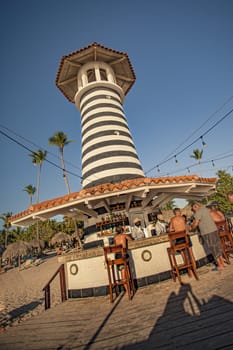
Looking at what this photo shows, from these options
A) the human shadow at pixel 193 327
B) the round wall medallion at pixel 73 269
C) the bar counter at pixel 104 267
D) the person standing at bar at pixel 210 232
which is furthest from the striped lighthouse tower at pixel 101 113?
the human shadow at pixel 193 327

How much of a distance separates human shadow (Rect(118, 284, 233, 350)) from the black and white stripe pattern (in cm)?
802

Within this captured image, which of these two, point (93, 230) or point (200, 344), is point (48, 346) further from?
point (93, 230)

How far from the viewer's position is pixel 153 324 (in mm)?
3158

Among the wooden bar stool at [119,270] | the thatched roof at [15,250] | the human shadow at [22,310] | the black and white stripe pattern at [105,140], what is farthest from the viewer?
the thatched roof at [15,250]

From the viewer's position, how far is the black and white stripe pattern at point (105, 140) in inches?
453

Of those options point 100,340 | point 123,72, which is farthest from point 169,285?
point 123,72

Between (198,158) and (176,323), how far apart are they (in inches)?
2107

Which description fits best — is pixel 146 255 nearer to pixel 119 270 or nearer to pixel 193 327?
pixel 119 270

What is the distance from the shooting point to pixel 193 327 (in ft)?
9.14

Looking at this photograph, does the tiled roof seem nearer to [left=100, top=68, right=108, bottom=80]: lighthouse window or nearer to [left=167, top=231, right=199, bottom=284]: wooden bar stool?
[left=167, top=231, right=199, bottom=284]: wooden bar stool

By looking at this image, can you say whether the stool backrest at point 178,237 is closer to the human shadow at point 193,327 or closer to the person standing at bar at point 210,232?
the person standing at bar at point 210,232

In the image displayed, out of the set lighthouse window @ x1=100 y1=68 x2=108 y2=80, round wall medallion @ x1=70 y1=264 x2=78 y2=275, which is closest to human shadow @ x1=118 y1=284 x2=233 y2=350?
round wall medallion @ x1=70 y1=264 x2=78 y2=275

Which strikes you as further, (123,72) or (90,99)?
(123,72)

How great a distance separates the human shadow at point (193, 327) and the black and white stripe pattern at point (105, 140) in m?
8.02
